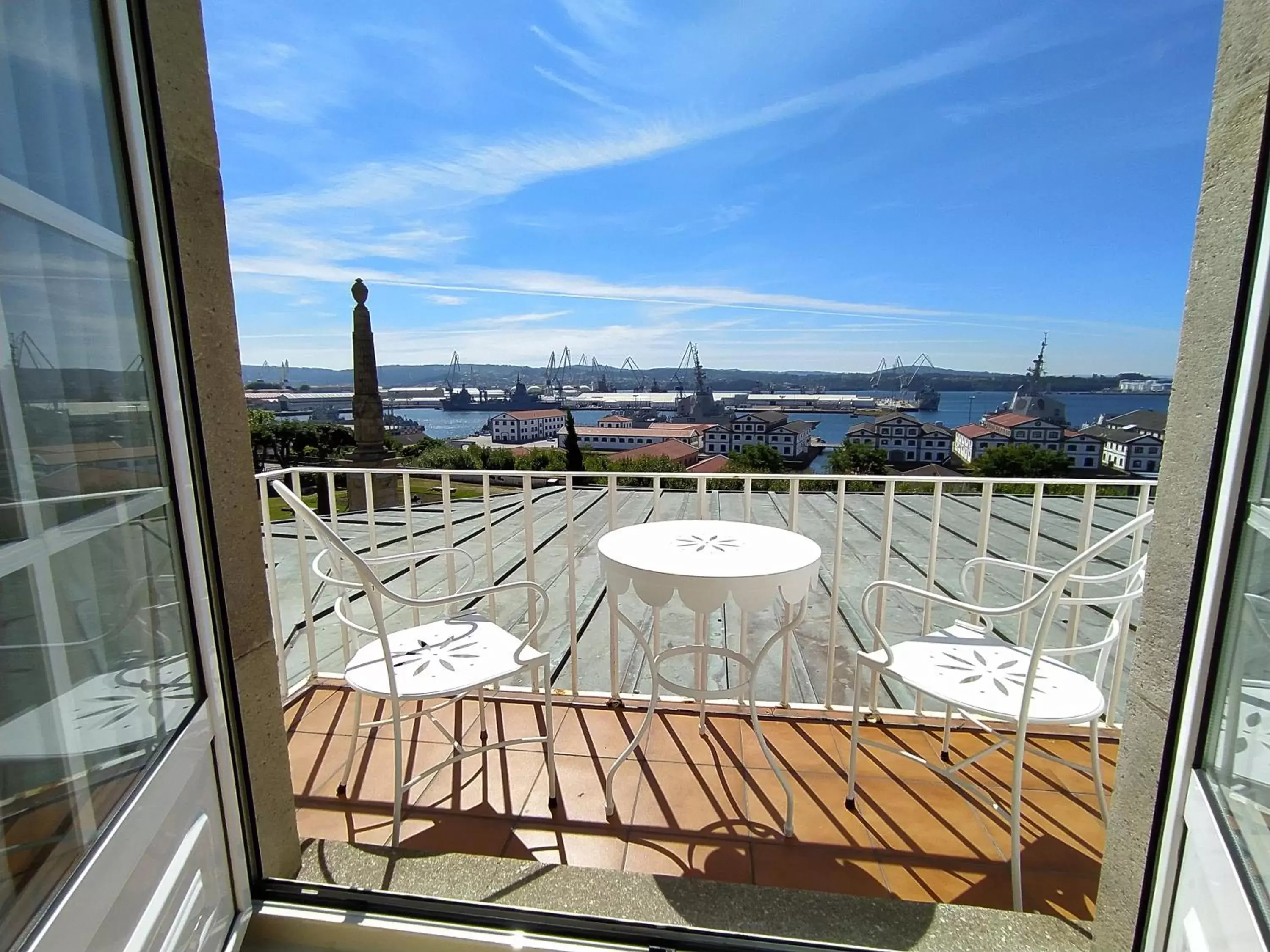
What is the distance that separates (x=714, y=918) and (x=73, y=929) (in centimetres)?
133

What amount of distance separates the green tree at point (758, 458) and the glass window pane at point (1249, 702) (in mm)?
8805

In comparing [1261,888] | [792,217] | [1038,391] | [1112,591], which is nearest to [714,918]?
[1261,888]

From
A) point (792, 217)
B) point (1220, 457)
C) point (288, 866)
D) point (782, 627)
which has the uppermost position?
point (792, 217)

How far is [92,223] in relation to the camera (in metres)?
0.96

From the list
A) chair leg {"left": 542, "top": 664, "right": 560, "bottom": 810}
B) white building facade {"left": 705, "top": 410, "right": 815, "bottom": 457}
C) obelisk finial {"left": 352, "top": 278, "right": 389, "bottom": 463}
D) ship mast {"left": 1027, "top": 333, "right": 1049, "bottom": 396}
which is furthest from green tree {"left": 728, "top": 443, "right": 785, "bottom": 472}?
chair leg {"left": 542, "top": 664, "right": 560, "bottom": 810}

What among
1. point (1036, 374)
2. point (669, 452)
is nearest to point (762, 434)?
point (669, 452)

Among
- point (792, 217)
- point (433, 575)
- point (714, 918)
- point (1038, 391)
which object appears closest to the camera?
point (714, 918)

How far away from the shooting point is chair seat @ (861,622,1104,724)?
157 cm

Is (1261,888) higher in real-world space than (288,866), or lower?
higher

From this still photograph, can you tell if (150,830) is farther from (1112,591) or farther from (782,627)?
(1112,591)

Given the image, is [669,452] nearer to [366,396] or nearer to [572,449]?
[572,449]

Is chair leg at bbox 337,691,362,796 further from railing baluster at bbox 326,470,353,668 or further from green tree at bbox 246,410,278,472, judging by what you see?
green tree at bbox 246,410,278,472

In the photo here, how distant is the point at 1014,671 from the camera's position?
5.77 ft

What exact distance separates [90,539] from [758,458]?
1048cm
